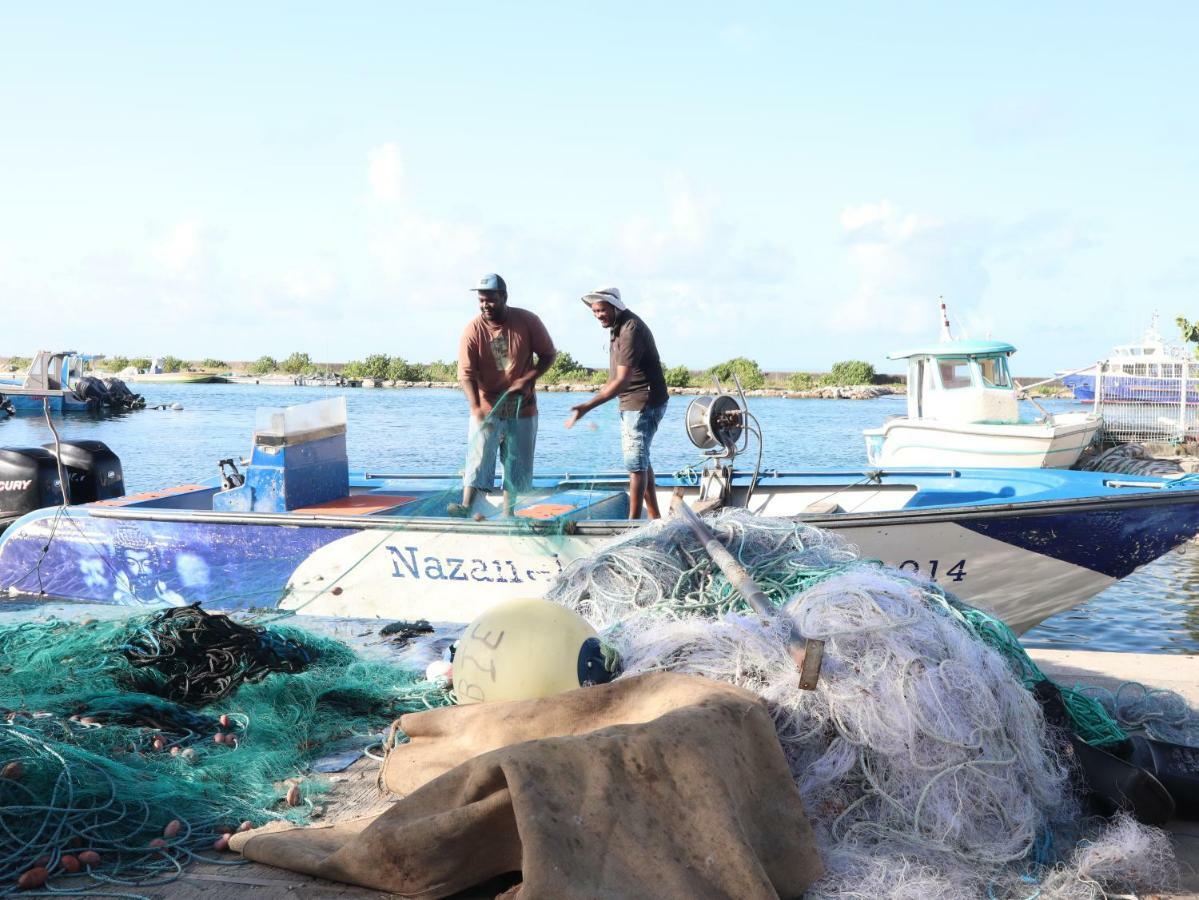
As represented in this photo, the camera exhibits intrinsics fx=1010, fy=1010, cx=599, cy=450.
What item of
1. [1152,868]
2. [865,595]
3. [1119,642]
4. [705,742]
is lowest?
[1119,642]

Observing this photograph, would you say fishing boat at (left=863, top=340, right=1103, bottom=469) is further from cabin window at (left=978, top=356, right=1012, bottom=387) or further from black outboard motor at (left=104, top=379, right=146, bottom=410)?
black outboard motor at (left=104, top=379, right=146, bottom=410)

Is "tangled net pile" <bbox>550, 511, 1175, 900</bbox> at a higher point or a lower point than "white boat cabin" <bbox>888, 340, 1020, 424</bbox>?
lower

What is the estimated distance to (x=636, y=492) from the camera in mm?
7312

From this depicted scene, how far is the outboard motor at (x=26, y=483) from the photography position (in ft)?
27.7

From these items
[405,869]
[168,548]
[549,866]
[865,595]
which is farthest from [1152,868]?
[168,548]

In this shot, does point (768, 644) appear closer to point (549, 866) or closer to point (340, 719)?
point (549, 866)

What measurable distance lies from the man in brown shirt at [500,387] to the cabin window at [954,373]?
10556mm

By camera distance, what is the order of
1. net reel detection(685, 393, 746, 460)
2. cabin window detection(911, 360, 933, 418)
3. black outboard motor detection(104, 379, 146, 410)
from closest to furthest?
net reel detection(685, 393, 746, 460), cabin window detection(911, 360, 933, 418), black outboard motor detection(104, 379, 146, 410)

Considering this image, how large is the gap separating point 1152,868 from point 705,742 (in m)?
1.40

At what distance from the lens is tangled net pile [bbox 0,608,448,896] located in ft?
9.50

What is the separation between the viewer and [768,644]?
338 cm

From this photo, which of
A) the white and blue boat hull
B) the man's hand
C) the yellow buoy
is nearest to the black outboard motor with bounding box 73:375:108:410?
the white and blue boat hull

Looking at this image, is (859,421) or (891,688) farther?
(859,421)

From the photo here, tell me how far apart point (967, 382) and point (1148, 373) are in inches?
526
